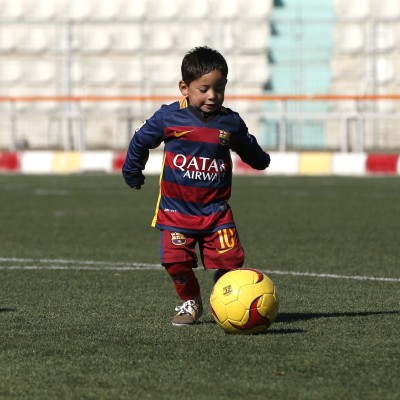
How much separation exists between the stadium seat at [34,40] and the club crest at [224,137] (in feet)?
67.0

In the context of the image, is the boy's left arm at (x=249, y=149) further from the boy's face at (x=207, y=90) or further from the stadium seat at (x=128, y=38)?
the stadium seat at (x=128, y=38)

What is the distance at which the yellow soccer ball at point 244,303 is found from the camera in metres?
6.16

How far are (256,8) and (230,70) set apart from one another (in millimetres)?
1924

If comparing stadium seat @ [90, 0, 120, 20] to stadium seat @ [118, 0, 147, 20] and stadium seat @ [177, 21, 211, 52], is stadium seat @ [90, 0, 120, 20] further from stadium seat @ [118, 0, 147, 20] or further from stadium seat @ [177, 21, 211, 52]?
stadium seat @ [177, 21, 211, 52]

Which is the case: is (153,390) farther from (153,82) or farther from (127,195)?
(153,82)

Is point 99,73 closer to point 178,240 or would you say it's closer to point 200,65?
point 178,240

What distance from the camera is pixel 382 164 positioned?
22094 mm

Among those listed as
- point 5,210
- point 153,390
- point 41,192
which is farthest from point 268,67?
point 153,390

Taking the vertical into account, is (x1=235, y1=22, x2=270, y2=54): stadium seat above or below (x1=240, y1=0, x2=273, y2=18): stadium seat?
below

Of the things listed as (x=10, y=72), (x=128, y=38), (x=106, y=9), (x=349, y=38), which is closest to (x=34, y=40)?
(x=10, y=72)

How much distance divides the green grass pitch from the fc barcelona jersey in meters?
0.58

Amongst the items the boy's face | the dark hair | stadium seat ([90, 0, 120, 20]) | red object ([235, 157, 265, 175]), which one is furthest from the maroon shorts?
stadium seat ([90, 0, 120, 20])

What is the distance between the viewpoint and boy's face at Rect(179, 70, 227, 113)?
6.46 metres

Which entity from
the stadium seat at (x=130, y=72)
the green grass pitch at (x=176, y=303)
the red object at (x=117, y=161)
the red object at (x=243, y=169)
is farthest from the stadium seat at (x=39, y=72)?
the green grass pitch at (x=176, y=303)
